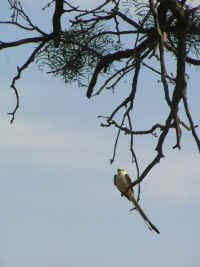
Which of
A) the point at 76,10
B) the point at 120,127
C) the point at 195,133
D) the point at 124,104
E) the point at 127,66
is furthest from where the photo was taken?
the point at 76,10

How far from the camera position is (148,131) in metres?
2.55

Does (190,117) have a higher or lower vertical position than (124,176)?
higher

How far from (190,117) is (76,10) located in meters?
1.13

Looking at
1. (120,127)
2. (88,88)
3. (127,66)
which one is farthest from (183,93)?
(88,88)

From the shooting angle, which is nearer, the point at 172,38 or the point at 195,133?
the point at 195,133

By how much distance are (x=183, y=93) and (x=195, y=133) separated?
19 centimetres

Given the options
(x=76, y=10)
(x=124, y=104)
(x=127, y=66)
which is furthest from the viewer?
(x=76, y=10)

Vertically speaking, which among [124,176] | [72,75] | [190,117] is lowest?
[124,176]

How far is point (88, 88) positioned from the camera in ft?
10.6

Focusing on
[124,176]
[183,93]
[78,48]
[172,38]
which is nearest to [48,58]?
[78,48]

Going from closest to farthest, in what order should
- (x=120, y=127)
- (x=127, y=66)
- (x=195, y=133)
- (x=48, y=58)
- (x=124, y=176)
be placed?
(x=195, y=133)
(x=120, y=127)
(x=127, y=66)
(x=48, y=58)
(x=124, y=176)

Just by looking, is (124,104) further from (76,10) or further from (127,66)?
(76,10)

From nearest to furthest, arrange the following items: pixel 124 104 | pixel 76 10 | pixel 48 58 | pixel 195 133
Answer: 1. pixel 195 133
2. pixel 124 104
3. pixel 76 10
4. pixel 48 58

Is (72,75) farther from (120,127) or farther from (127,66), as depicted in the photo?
(120,127)
